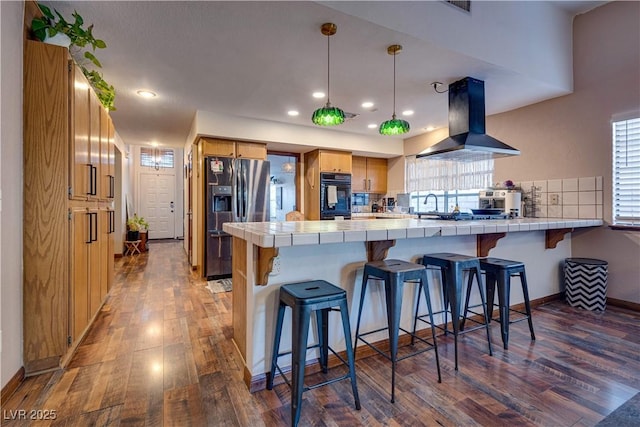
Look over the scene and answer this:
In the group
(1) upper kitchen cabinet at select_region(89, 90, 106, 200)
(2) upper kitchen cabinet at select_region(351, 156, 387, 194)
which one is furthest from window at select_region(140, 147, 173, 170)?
(1) upper kitchen cabinet at select_region(89, 90, 106, 200)

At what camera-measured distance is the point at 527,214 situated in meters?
3.95

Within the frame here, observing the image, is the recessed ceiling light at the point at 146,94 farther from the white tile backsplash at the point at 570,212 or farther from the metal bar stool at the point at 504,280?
the white tile backsplash at the point at 570,212

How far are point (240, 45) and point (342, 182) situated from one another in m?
3.29

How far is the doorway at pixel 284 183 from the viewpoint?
5738 millimetres

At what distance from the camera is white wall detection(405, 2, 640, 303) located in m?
3.11

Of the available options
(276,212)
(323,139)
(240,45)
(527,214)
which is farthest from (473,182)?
(240,45)

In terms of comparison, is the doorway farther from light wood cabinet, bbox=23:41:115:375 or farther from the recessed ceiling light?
light wood cabinet, bbox=23:41:115:375

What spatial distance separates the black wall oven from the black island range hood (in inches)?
89.8

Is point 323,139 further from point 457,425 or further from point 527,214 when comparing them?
point 457,425

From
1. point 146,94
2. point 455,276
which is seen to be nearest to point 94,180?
point 146,94

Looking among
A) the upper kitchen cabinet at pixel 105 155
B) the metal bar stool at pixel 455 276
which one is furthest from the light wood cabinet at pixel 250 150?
the metal bar stool at pixel 455 276

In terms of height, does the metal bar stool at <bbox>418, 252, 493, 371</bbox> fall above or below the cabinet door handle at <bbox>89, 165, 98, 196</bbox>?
below

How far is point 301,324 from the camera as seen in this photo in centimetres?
151

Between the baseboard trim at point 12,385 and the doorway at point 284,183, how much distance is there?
13.5 feet
